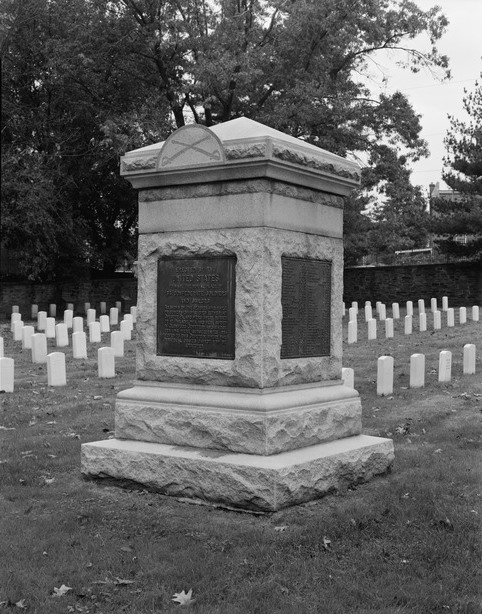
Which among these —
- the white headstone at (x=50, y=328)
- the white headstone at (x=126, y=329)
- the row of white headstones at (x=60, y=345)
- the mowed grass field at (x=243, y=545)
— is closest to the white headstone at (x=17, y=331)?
the row of white headstones at (x=60, y=345)

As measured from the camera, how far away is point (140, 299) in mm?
6793

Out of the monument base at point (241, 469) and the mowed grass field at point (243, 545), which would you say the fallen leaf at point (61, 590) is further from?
the monument base at point (241, 469)

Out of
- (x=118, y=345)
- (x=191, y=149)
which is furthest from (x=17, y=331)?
(x=191, y=149)

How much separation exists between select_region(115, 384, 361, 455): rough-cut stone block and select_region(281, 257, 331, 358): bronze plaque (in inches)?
13.6

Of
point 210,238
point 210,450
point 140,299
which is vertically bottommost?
point 210,450

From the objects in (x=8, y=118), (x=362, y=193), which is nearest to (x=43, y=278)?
(x=8, y=118)

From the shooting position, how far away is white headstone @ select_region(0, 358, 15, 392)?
11672mm

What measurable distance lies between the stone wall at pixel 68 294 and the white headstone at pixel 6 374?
19.1 meters

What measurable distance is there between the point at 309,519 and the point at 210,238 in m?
2.34

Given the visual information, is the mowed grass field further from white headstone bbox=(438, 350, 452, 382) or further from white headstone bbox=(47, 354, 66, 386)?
white headstone bbox=(438, 350, 452, 382)

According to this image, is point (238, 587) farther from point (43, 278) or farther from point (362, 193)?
point (43, 278)

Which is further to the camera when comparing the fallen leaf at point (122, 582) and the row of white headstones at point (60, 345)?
the row of white headstones at point (60, 345)

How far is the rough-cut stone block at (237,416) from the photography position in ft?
19.9

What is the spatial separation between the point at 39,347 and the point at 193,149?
10009mm
